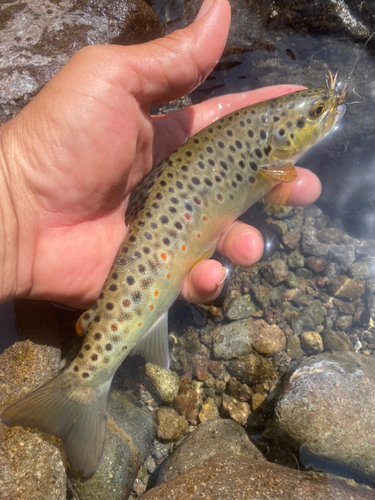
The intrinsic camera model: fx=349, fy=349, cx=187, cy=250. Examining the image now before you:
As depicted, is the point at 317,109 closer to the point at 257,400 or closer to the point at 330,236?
the point at 330,236

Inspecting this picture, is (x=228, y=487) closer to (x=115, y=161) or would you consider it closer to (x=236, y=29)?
(x=115, y=161)

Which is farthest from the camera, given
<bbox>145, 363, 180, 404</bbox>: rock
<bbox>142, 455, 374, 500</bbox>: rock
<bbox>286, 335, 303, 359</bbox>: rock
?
<bbox>286, 335, 303, 359</bbox>: rock

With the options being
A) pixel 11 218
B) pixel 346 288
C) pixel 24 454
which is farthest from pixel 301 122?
pixel 24 454

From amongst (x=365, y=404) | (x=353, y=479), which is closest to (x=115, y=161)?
(x=365, y=404)

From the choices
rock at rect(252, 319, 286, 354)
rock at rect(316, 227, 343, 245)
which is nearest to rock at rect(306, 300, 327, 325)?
rock at rect(252, 319, 286, 354)

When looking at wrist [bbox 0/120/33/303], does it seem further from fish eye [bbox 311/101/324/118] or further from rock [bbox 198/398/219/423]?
fish eye [bbox 311/101/324/118]

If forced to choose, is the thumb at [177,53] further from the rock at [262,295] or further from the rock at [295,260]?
the rock at [295,260]

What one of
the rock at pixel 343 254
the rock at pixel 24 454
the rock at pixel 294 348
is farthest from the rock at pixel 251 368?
the rock at pixel 24 454
